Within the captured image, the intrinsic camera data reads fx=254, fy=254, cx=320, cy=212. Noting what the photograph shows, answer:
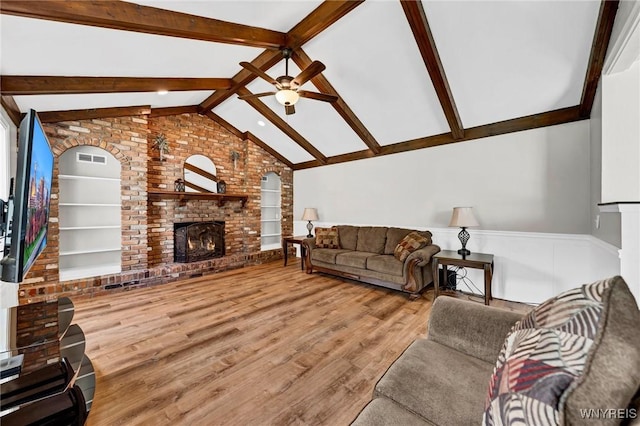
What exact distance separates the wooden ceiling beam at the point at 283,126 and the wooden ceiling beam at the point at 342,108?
1.25m

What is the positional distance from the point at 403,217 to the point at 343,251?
123 cm

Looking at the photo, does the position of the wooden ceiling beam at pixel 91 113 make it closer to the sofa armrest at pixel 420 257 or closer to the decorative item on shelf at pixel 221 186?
the decorative item on shelf at pixel 221 186

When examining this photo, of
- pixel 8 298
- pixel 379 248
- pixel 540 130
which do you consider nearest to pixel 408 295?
pixel 379 248

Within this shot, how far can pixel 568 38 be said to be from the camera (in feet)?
7.64

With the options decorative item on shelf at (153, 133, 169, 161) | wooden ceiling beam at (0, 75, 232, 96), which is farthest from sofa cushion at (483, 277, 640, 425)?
decorative item on shelf at (153, 133, 169, 161)

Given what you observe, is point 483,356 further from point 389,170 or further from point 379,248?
point 389,170

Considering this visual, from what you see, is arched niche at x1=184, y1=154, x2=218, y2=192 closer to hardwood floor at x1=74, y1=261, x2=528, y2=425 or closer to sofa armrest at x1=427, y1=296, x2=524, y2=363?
hardwood floor at x1=74, y1=261, x2=528, y2=425

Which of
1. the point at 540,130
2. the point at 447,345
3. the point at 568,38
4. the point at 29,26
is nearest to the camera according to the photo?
the point at 447,345

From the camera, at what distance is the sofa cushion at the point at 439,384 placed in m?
0.98

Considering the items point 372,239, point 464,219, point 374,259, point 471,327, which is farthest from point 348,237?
point 471,327

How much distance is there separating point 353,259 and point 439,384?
2963 mm

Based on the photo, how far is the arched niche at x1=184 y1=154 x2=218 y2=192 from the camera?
4868 mm

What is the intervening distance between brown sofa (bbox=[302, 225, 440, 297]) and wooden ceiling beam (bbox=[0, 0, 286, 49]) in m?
3.17

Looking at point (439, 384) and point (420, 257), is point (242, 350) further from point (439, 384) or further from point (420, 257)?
point (420, 257)
